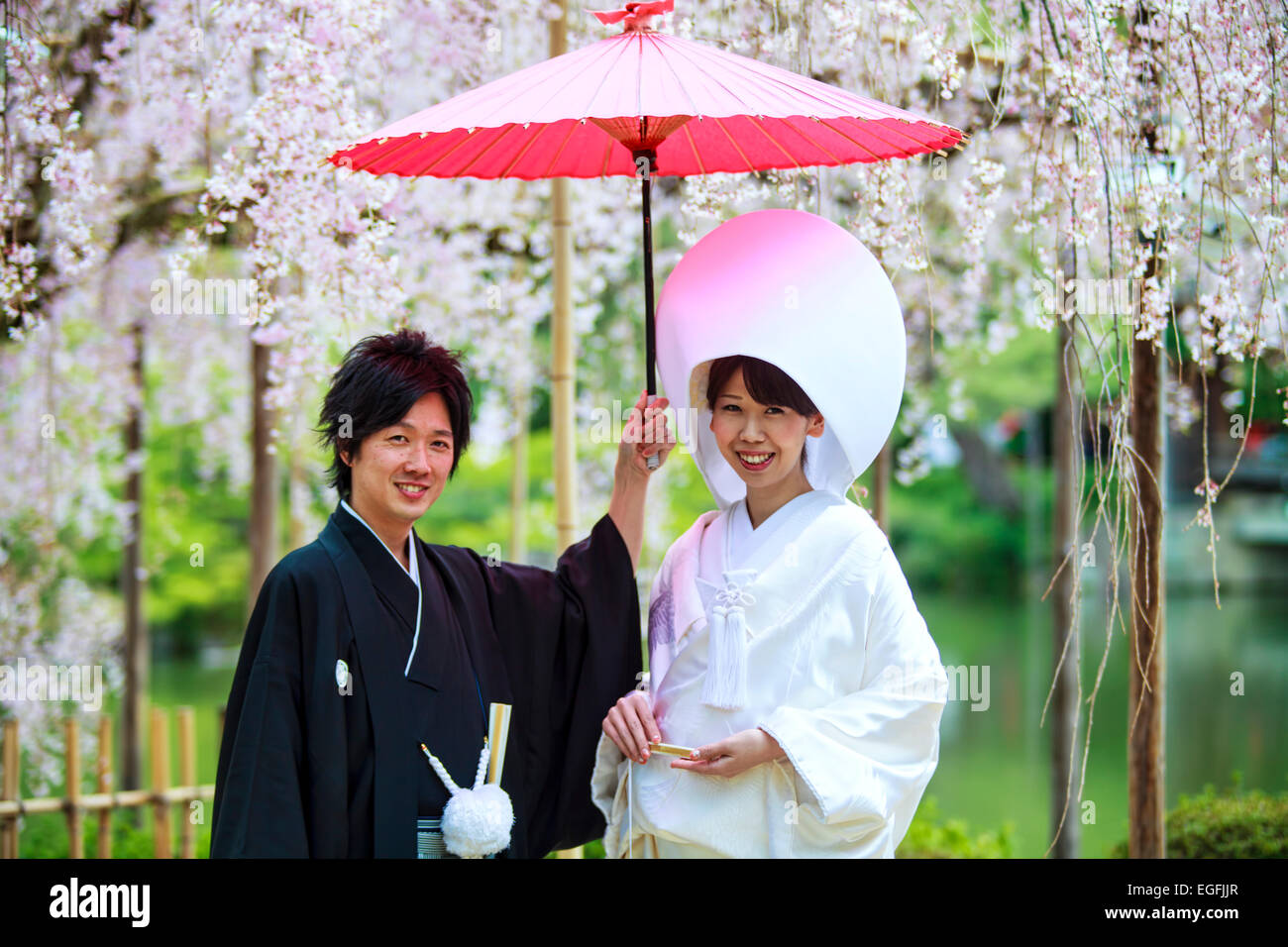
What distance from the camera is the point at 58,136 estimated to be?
3.86m

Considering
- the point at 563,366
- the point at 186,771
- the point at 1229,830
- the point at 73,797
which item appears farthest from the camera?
the point at 186,771

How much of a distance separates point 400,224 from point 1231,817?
4607mm

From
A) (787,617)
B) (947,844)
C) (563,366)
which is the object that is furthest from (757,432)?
(947,844)

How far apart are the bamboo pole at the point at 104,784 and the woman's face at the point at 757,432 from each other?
4.41 m

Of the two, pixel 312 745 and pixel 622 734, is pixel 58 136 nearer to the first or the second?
pixel 312 745

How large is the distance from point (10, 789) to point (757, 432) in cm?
459

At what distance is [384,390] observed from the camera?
8.80ft

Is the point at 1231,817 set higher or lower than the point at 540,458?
lower

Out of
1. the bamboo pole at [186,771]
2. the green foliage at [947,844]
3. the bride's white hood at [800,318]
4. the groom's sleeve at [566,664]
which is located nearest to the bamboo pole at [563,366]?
the groom's sleeve at [566,664]

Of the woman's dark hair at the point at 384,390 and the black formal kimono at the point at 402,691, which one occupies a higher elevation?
the woman's dark hair at the point at 384,390

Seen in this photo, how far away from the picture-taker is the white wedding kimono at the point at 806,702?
2.60 m

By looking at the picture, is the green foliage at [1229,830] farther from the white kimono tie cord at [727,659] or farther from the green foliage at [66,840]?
the green foliage at [66,840]

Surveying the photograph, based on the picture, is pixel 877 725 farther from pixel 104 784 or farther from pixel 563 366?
pixel 104 784

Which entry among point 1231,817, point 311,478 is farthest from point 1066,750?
point 311,478
